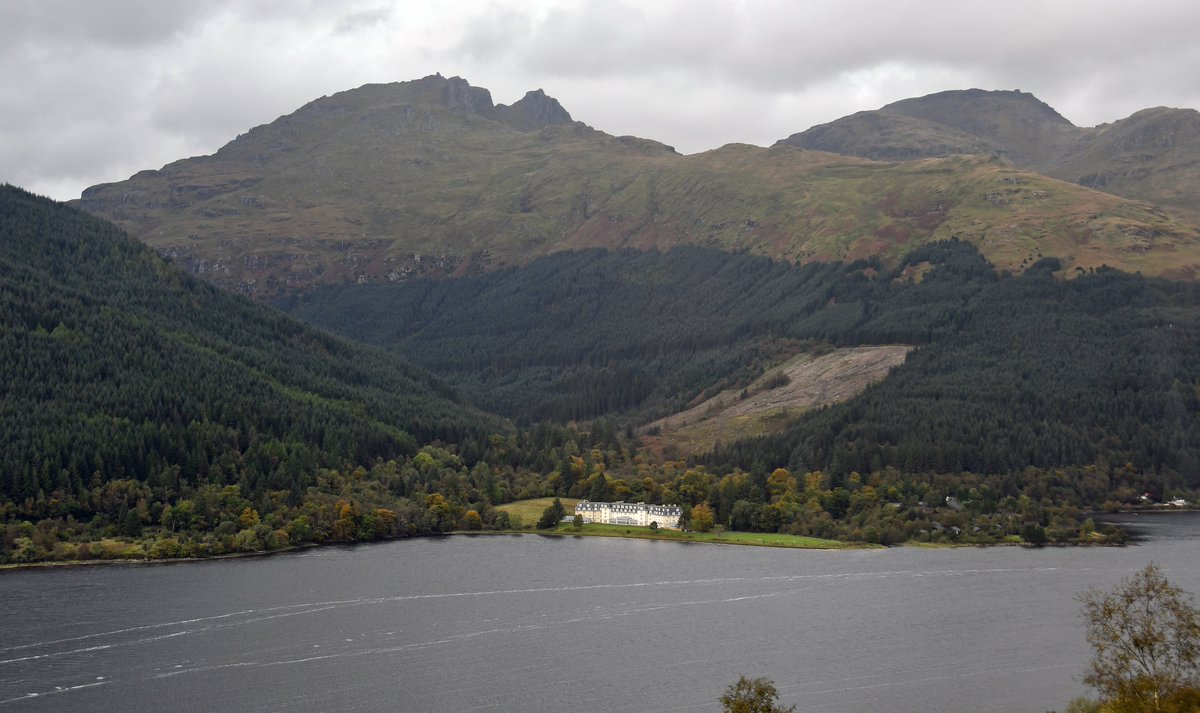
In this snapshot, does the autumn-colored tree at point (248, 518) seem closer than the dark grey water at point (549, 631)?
No

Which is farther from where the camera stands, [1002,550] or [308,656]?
[1002,550]

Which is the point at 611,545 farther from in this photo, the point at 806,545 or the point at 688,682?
the point at 688,682

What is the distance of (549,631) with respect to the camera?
131625 millimetres

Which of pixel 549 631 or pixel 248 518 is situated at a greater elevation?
pixel 248 518

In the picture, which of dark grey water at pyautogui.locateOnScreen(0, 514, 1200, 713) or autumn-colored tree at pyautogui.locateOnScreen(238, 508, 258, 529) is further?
autumn-colored tree at pyautogui.locateOnScreen(238, 508, 258, 529)

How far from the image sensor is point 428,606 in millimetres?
142625

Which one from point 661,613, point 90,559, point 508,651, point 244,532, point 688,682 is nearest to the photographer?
point 688,682

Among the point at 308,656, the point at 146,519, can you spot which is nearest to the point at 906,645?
the point at 308,656

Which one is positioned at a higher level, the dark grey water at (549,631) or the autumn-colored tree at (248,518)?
the autumn-colored tree at (248,518)

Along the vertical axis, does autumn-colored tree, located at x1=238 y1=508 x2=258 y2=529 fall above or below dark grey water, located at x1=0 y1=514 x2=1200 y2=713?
above

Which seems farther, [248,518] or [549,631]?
[248,518]

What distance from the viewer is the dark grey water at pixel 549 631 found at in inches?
4301

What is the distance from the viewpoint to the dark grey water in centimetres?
10925

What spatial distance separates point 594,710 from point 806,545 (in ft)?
305
